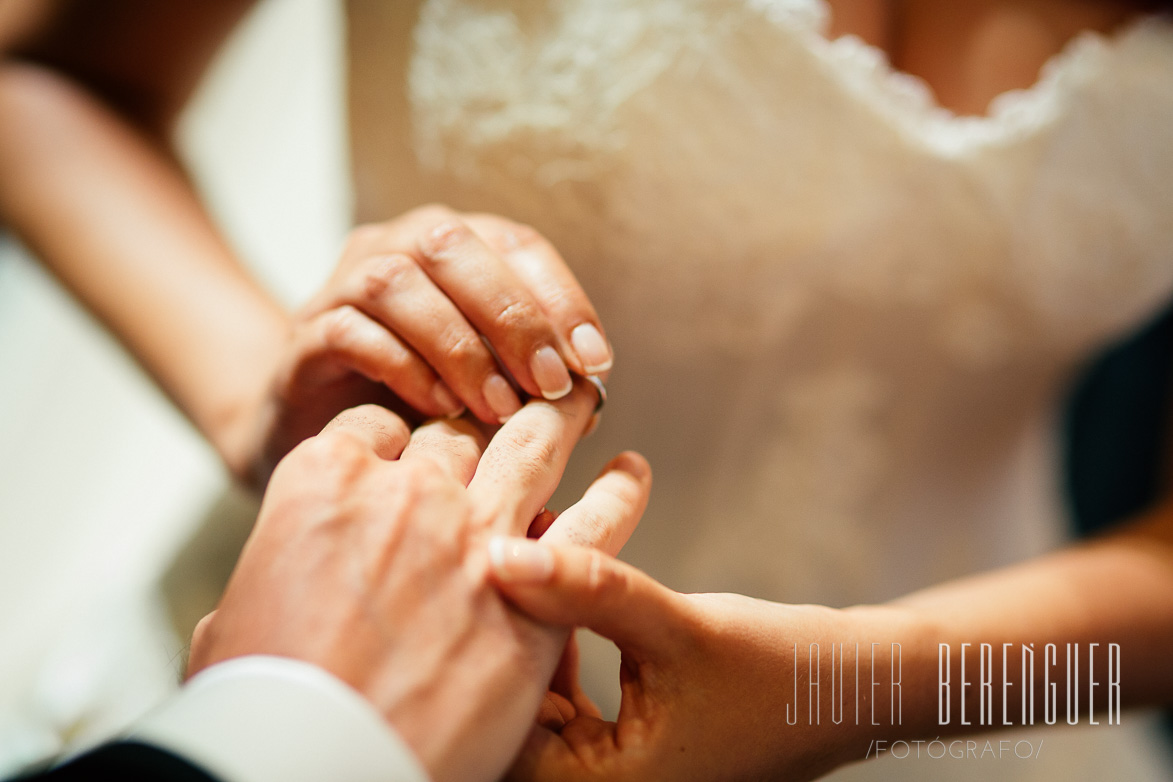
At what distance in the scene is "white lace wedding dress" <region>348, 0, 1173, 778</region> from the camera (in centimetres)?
50

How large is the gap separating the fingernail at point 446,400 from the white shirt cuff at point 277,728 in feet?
0.49

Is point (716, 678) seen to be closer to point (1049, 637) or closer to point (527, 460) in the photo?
point (527, 460)

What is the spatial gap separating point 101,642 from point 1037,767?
833mm

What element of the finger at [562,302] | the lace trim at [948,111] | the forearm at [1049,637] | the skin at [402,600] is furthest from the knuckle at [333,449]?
the lace trim at [948,111]

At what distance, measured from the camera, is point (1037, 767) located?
69 centimetres

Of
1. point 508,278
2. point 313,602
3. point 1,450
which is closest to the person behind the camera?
point 313,602

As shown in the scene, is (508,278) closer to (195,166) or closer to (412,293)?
(412,293)

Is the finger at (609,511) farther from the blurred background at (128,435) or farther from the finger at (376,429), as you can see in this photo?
the blurred background at (128,435)

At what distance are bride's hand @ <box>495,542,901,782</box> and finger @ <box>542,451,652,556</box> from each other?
3 cm

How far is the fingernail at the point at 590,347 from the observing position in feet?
1.11

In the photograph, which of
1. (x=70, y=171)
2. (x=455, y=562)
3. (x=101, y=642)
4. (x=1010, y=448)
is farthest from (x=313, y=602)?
(x=1010, y=448)

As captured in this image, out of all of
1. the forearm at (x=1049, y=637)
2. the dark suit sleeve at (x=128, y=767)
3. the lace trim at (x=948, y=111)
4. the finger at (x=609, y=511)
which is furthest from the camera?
the lace trim at (x=948, y=111)

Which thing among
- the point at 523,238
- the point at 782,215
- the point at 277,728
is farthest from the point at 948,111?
the point at 277,728

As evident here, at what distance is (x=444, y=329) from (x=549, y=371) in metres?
0.05
